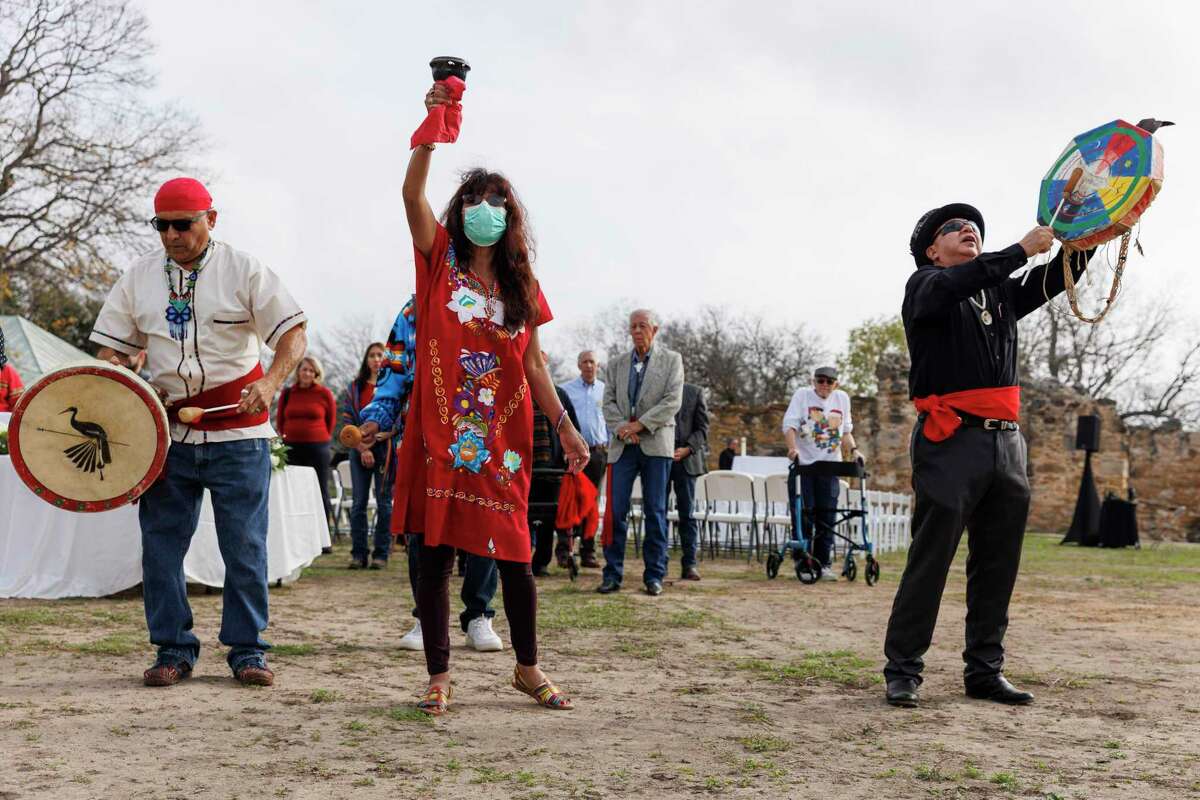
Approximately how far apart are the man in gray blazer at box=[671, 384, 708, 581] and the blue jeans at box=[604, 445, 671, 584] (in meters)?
1.13

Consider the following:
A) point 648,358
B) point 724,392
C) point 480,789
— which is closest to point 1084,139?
point 480,789

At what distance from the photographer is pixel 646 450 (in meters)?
8.98

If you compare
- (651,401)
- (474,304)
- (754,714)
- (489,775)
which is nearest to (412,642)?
(754,714)

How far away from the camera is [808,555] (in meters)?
10.3

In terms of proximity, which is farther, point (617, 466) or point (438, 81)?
point (617, 466)

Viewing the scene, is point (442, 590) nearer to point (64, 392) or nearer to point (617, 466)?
point (64, 392)

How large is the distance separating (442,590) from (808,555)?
642cm

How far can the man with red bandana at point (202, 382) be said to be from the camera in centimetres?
470

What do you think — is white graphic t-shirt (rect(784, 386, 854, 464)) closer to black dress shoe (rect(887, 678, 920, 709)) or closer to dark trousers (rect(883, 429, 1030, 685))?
dark trousers (rect(883, 429, 1030, 685))

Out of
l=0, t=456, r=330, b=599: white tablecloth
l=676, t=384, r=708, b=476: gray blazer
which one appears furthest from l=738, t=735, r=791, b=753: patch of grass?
l=676, t=384, r=708, b=476: gray blazer

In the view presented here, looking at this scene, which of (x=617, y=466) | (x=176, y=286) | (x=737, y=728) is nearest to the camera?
(x=737, y=728)

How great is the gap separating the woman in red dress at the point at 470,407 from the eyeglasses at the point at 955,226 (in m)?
1.66

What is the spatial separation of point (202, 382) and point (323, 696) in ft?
4.21

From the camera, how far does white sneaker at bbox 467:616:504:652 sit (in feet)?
19.1
